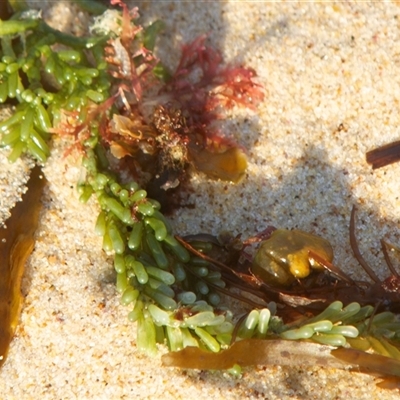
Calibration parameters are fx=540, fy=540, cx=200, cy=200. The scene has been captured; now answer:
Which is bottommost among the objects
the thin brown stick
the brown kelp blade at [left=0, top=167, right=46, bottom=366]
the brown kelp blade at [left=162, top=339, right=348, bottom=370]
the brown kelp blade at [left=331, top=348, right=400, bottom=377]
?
the brown kelp blade at [left=0, top=167, right=46, bottom=366]

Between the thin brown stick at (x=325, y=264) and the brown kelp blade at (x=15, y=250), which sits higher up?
the thin brown stick at (x=325, y=264)

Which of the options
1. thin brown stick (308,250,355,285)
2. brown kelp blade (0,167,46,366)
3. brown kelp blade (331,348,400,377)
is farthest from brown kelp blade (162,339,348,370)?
brown kelp blade (0,167,46,366)

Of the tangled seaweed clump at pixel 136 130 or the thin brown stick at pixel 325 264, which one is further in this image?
the thin brown stick at pixel 325 264

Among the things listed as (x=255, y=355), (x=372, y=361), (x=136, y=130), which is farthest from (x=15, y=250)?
(x=372, y=361)

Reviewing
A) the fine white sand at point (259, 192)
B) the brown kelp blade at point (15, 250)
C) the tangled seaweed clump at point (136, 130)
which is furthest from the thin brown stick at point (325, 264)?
the brown kelp blade at point (15, 250)

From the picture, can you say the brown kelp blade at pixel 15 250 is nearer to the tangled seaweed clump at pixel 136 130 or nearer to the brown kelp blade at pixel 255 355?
the tangled seaweed clump at pixel 136 130

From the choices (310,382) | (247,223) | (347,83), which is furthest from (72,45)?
(310,382)

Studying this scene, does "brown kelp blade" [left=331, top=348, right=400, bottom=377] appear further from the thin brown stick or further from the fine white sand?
the thin brown stick

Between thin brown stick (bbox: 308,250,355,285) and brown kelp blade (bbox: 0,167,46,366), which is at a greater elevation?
thin brown stick (bbox: 308,250,355,285)
